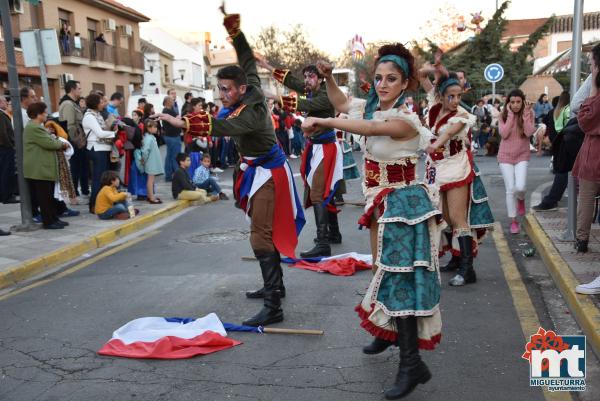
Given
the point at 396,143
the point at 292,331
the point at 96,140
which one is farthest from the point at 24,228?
the point at 396,143

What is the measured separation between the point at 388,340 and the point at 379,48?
1.79 meters

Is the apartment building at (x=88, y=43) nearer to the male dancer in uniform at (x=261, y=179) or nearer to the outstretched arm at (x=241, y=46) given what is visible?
the outstretched arm at (x=241, y=46)

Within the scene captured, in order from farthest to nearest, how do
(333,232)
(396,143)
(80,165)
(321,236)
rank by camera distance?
1. (80,165)
2. (333,232)
3. (321,236)
4. (396,143)

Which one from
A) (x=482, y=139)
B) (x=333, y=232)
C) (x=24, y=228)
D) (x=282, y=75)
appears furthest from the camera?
(x=482, y=139)

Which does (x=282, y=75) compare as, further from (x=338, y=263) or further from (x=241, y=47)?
(x=338, y=263)

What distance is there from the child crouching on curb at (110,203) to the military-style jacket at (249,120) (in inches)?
202

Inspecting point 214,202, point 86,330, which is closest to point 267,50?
point 214,202

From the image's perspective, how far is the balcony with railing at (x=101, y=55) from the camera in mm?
35375

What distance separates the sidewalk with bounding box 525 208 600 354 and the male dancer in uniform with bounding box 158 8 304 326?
229 centimetres

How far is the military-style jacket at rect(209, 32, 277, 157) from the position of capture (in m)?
4.53

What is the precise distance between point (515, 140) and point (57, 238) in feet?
19.9

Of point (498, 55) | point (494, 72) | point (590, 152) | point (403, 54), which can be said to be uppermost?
point (498, 55)

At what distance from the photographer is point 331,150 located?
24.2 ft

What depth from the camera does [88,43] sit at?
34.9 m
